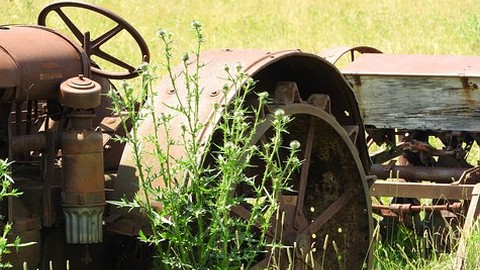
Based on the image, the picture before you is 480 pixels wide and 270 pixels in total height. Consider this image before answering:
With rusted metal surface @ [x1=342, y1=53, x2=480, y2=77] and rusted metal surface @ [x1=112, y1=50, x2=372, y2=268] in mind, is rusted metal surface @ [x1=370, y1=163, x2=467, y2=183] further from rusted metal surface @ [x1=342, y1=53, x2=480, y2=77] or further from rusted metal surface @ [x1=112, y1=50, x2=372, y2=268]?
rusted metal surface @ [x1=112, y1=50, x2=372, y2=268]

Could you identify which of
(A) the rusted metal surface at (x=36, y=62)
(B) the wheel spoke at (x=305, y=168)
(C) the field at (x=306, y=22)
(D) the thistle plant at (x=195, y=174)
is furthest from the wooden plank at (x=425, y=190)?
(C) the field at (x=306, y=22)

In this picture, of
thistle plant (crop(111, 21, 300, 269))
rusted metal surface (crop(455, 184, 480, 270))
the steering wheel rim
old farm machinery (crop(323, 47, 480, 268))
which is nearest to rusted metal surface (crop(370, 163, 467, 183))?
old farm machinery (crop(323, 47, 480, 268))

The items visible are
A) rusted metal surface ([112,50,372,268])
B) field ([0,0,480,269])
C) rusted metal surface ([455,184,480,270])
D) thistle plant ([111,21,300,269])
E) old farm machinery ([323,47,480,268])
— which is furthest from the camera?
field ([0,0,480,269])

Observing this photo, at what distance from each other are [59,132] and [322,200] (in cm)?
155

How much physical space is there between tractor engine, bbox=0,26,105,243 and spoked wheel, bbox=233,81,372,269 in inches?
34.5

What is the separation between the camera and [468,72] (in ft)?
22.1

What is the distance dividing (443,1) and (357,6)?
190 cm

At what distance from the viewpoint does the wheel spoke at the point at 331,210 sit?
16.1 feet

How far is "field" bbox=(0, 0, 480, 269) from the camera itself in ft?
49.4

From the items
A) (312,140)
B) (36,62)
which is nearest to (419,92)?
(312,140)

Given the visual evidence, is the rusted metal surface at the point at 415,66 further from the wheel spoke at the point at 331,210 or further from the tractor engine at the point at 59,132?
the tractor engine at the point at 59,132

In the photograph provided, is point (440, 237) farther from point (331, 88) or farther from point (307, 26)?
point (307, 26)

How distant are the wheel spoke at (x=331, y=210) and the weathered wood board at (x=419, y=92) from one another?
195cm

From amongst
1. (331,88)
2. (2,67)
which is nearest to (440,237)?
(331,88)
